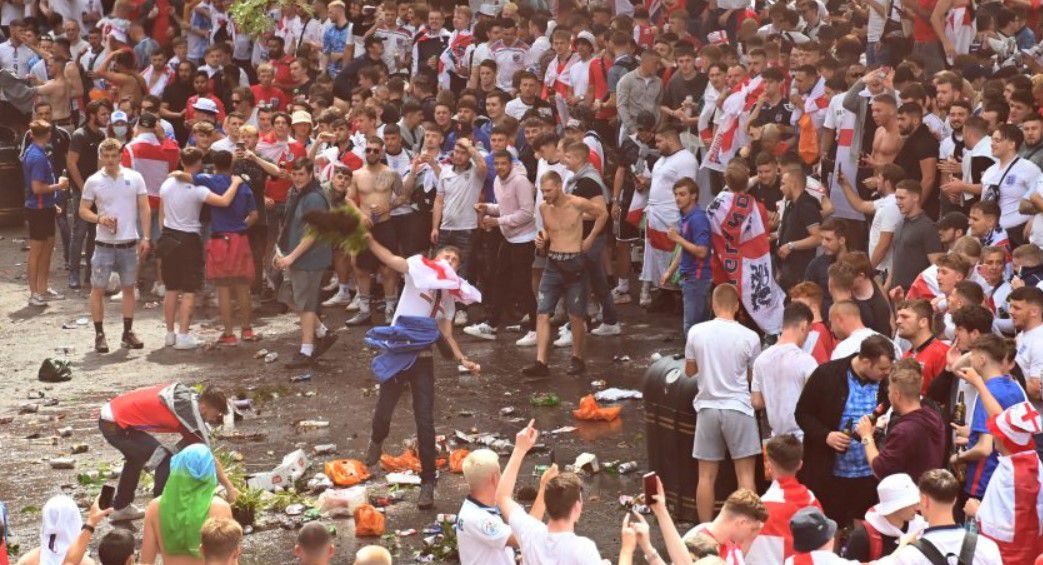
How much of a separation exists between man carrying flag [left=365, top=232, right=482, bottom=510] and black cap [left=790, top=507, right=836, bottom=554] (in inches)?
181

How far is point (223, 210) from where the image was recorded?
1720 centimetres

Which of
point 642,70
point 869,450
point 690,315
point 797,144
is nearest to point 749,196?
point 690,315

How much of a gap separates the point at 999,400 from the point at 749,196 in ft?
17.9

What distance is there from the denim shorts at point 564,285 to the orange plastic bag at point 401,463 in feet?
9.52

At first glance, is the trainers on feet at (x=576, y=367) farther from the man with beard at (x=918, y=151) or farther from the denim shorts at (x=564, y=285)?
the man with beard at (x=918, y=151)

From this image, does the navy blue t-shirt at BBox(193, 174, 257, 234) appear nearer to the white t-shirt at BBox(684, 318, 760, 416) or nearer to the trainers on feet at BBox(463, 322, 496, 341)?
the trainers on feet at BBox(463, 322, 496, 341)

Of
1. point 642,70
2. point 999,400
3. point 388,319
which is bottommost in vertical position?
point 388,319

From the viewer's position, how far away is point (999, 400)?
9.99 meters

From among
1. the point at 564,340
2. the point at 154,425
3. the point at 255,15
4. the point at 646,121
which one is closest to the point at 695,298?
the point at 564,340

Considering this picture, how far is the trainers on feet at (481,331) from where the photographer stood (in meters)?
17.2

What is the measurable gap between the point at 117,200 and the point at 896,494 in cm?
1034

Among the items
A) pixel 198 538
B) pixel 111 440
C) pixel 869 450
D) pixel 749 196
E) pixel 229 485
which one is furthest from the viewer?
pixel 749 196

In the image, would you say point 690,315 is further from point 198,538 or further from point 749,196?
point 198,538

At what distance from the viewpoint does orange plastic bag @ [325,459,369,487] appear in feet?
42.0
